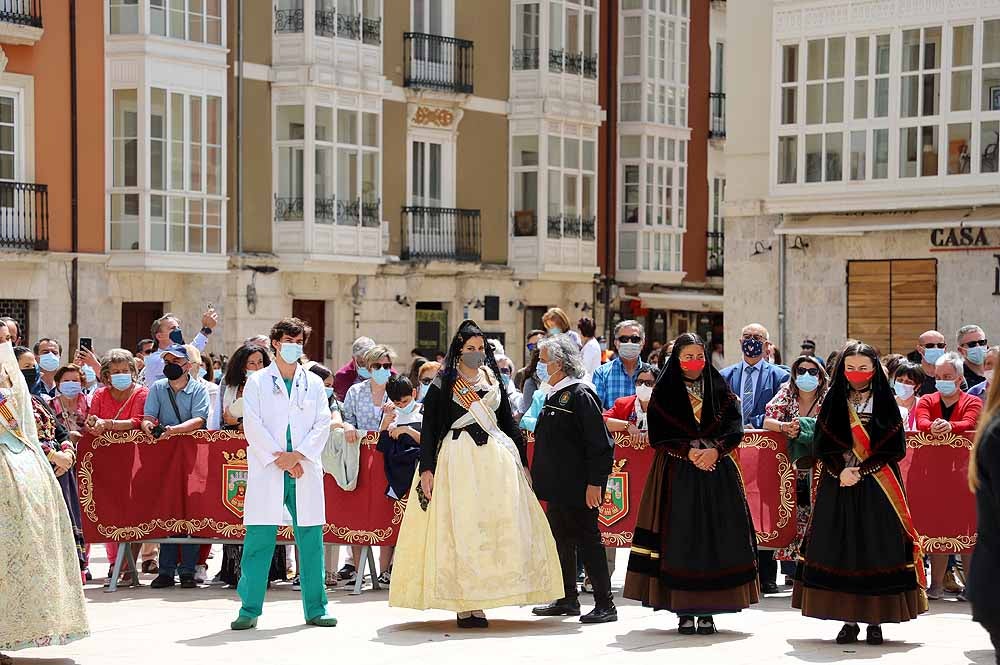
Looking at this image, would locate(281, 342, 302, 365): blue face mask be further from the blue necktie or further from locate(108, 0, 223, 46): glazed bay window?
locate(108, 0, 223, 46): glazed bay window

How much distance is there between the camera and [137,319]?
31688 millimetres

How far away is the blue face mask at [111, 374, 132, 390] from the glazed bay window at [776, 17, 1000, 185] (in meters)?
19.7

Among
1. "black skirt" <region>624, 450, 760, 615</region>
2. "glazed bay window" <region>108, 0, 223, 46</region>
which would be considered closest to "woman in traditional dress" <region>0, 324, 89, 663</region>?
"black skirt" <region>624, 450, 760, 615</region>

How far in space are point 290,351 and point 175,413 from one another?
104 inches

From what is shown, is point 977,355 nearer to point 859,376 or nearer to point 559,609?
point 859,376

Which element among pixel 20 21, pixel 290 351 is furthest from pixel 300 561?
pixel 20 21

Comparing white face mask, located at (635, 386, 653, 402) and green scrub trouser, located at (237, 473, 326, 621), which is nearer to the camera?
green scrub trouser, located at (237, 473, 326, 621)

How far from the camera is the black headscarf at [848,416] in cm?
1109

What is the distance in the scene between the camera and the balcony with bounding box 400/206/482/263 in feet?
118

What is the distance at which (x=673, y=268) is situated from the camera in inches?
1673

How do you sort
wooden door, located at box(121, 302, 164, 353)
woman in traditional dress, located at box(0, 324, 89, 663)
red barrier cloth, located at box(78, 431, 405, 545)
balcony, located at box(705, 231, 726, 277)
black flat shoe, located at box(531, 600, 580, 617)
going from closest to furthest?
woman in traditional dress, located at box(0, 324, 89, 663)
black flat shoe, located at box(531, 600, 580, 617)
red barrier cloth, located at box(78, 431, 405, 545)
wooden door, located at box(121, 302, 164, 353)
balcony, located at box(705, 231, 726, 277)

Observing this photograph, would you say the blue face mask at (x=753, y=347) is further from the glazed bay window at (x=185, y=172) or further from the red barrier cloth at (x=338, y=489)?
the glazed bay window at (x=185, y=172)

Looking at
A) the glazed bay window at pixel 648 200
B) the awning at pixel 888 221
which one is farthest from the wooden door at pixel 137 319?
Answer: the glazed bay window at pixel 648 200

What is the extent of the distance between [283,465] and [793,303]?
22.4 metres
